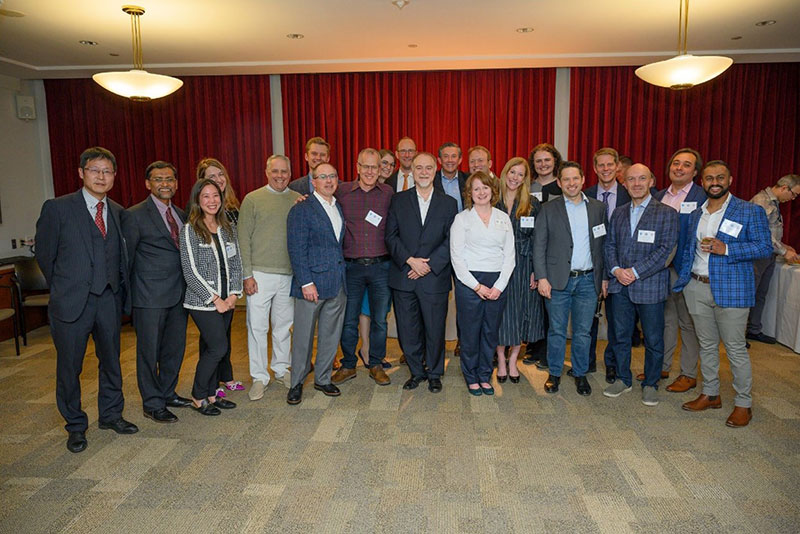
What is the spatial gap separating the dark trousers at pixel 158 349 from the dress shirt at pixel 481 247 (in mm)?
1833

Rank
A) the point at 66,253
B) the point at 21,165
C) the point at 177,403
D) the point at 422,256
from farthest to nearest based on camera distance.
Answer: the point at 21,165
the point at 422,256
the point at 177,403
the point at 66,253

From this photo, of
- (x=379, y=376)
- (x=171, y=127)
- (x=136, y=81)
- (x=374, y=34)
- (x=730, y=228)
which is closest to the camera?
(x=730, y=228)

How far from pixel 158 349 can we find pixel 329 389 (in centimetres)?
115

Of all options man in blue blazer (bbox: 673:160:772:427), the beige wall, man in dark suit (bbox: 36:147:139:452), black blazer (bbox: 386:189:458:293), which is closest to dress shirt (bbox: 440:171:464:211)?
black blazer (bbox: 386:189:458:293)

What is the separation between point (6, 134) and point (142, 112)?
1544 millimetres

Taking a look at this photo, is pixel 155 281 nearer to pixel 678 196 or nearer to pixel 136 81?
pixel 136 81

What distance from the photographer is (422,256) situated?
→ 3.67 m

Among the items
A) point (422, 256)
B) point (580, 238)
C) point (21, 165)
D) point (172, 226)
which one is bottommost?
point (422, 256)

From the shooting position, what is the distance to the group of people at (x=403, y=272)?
3.09 m

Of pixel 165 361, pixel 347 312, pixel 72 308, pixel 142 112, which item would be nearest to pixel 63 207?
pixel 72 308

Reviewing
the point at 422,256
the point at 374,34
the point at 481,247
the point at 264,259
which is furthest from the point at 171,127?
the point at 481,247

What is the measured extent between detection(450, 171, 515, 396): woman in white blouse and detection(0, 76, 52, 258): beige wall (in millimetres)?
5808

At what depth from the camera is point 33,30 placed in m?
4.73

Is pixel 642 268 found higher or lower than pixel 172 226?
lower
